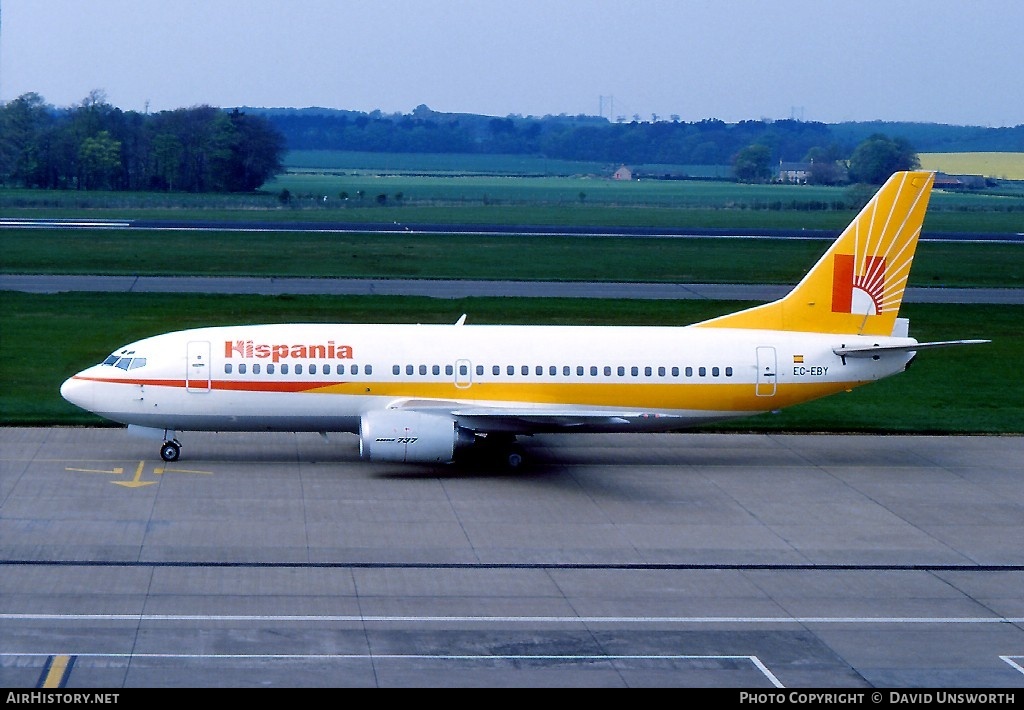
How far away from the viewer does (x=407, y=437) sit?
32938 mm

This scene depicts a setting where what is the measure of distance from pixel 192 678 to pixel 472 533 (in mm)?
9674

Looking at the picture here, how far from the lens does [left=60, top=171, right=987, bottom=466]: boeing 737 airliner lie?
34000mm

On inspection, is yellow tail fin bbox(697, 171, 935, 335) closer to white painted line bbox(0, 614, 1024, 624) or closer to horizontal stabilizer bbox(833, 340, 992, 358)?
horizontal stabilizer bbox(833, 340, 992, 358)

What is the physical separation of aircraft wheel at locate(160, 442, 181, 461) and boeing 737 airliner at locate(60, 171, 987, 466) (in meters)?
0.05

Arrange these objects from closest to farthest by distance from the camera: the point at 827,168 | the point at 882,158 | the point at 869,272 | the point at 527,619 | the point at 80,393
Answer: the point at 527,619
the point at 80,393
the point at 869,272
the point at 882,158
the point at 827,168

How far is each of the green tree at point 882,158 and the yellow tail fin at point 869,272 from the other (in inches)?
2972

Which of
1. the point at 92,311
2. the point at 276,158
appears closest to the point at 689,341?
the point at 92,311

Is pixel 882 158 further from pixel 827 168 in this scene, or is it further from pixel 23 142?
pixel 23 142

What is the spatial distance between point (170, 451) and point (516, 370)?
901 cm

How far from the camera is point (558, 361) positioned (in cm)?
3500

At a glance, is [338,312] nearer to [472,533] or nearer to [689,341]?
[689,341]

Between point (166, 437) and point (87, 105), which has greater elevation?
point (87, 105)

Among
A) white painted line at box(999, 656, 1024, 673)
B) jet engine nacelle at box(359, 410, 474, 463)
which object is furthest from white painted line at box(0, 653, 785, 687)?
jet engine nacelle at box(359, 410, 474, 463)

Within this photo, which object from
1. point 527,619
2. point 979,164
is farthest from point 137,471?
point 979,164
